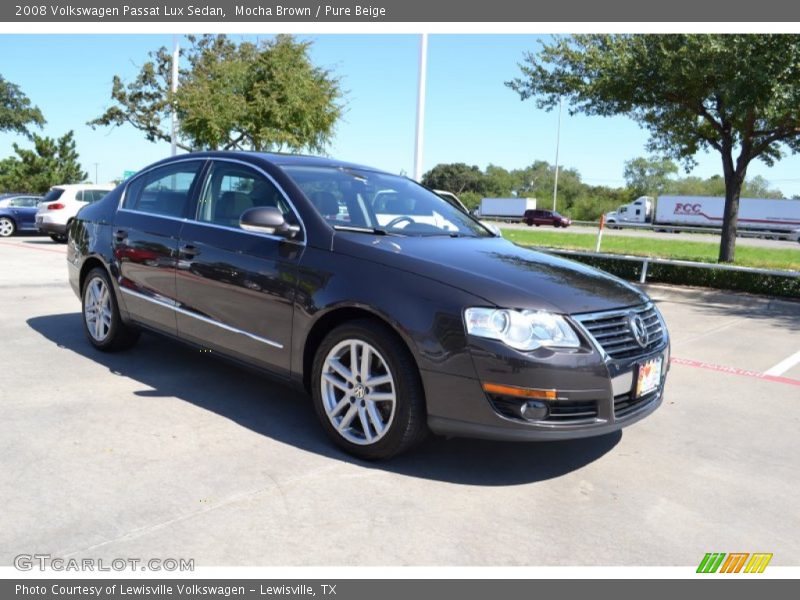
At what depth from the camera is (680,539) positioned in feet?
10.4

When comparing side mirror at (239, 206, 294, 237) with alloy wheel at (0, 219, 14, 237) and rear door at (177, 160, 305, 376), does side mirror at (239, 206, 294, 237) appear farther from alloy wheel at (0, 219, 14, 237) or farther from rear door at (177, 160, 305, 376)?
alloy wheel at (0, 219, 14, 237)

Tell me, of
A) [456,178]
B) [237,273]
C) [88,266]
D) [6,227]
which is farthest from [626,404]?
[456,178]

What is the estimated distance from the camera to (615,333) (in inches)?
143

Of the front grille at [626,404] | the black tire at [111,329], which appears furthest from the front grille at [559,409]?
the black tire at [111,329]

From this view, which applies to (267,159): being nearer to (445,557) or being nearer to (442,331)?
(442,331)

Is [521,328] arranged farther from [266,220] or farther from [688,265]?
[688,265]

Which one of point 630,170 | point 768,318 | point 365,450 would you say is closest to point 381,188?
point 365,450

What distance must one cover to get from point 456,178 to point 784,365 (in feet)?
351

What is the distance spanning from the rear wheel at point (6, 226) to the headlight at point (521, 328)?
69.9ft

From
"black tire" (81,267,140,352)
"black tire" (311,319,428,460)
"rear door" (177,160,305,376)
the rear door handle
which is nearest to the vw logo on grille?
"black tire" (311,319,428,460)

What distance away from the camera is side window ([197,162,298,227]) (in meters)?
4.51

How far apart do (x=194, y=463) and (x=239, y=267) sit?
1272 mm

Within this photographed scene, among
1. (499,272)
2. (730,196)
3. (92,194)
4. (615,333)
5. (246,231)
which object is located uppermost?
(730,196)

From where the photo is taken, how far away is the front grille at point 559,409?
3.41 m
